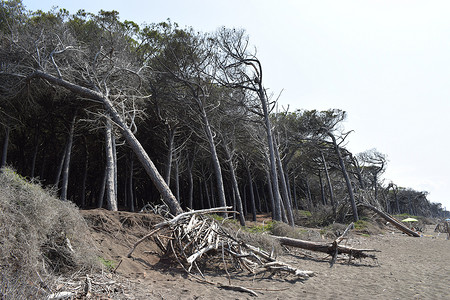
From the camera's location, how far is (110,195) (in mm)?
9836

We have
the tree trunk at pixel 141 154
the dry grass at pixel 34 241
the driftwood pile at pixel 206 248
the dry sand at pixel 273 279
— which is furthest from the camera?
the tree trunk at pixel 141 154

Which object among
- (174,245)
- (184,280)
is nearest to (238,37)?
(174,245)

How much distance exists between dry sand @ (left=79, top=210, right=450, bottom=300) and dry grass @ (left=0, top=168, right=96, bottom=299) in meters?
0.78

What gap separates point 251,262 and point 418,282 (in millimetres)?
3494

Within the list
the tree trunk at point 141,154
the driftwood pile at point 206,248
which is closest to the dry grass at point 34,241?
the driftwood pile at point 206,248

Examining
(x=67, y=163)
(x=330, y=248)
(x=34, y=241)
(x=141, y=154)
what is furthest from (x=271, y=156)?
(x=34, y=241)

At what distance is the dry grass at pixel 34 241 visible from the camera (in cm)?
322

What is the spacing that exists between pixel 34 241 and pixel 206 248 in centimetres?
322

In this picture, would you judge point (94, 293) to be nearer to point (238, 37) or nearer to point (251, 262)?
point (251, 262)

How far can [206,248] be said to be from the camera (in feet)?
19.7

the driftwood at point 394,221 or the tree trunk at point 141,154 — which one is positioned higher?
the tree trunk at point 141,154

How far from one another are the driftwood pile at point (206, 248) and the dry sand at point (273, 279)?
0.22m

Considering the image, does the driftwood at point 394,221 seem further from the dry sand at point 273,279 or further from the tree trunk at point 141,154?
the tree trunk at point 141,154

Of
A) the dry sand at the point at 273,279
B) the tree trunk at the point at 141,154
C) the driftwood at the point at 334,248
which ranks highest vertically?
the tree trunk at the point at 141,154
